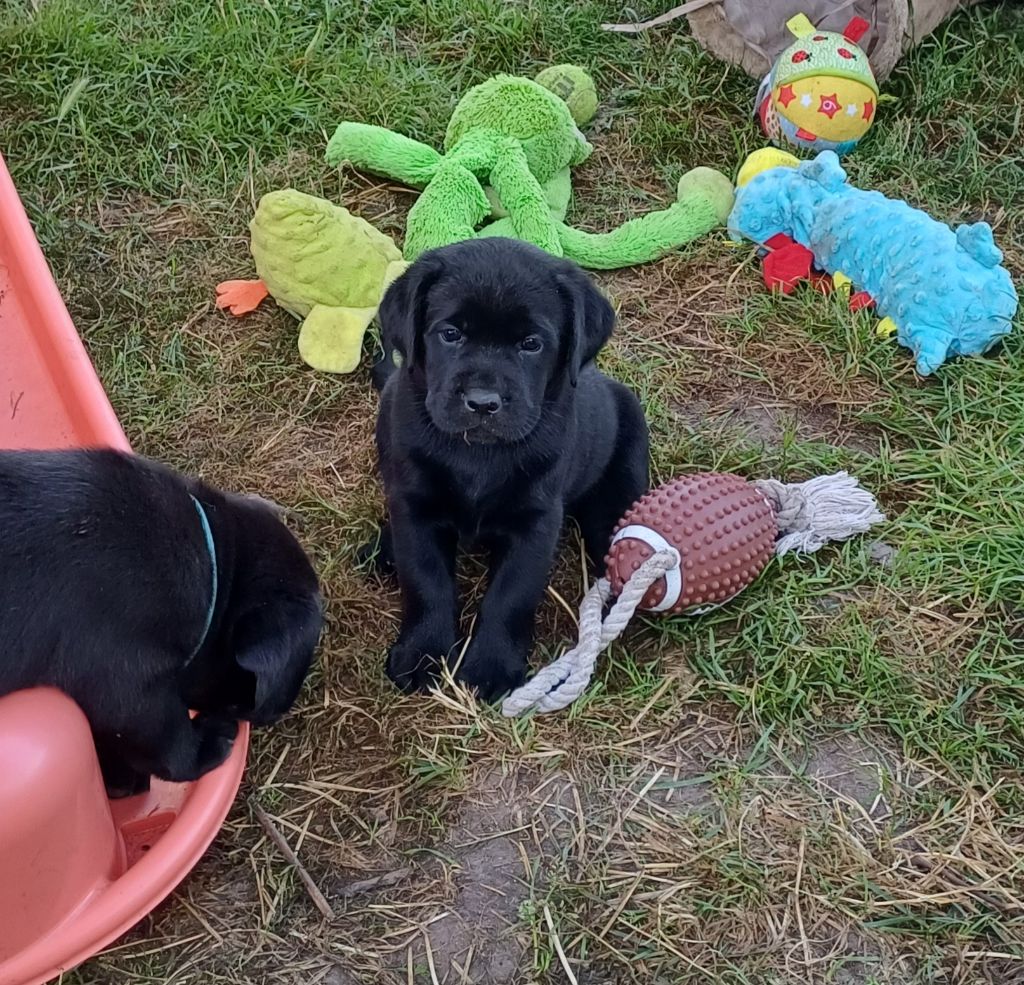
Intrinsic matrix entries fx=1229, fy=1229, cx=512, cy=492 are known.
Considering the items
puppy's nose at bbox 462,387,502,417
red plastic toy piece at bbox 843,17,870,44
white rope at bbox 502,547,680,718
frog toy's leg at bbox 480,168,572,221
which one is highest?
red plastic toy piece at bbox 843,17,870,44

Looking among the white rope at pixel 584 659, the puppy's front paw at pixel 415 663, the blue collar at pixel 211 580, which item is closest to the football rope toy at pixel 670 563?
the white rope at pixel 584 659

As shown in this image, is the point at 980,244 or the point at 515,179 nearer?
the point at 980,244

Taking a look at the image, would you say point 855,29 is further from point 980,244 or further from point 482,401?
point 482,401

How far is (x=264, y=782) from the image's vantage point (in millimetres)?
2787

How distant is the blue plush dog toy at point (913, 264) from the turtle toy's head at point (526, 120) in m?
0.81

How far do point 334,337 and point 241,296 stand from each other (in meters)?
0.45

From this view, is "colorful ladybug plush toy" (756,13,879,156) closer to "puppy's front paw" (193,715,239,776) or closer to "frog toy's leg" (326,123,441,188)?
"frog toy's leg" (326,123,441,188)

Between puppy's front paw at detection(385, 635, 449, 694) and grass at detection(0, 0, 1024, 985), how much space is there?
0.17ft

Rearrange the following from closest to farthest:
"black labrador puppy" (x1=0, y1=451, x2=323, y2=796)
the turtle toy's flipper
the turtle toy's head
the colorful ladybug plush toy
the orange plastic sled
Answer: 1. the orange plastic sled
2. "black labrador puppy" (x1=0, y1=451, x2=323, y2=796)
3. the turtle toy's flipper
4. the turtle toy's head
5. the colorful ladybug plush toy

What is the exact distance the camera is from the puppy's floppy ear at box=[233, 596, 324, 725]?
8.10 feet

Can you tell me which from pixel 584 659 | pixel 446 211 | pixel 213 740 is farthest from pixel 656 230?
pixel 213 740

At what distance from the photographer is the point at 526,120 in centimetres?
418

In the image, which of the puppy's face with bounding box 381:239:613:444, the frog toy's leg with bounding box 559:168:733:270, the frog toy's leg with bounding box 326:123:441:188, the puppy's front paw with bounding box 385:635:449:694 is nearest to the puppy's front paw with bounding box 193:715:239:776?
the puppy's front paw with bounding box 385:635:449:694

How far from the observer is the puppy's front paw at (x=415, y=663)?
2957 mm
